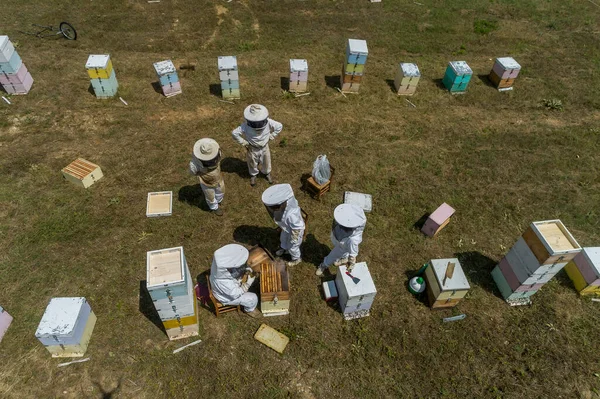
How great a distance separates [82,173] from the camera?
10.3m

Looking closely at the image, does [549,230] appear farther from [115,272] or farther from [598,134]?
[115,272]

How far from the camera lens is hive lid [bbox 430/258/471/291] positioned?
7887mm

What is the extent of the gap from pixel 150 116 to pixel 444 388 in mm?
12233

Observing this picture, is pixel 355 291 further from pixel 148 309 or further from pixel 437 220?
pixel 148 309

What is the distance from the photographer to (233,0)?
64.0ft

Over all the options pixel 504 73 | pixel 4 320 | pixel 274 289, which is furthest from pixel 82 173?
pixel 504 73

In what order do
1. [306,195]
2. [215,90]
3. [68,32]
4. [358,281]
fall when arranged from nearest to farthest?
[358,281], [306,195], [215,90], [68,32]

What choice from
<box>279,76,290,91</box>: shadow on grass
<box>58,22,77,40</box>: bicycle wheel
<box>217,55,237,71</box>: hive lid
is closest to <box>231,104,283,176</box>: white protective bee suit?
<box>217,55,237,71</box>: hive lid

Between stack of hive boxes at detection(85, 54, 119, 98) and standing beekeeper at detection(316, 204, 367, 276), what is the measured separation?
33.7 ft

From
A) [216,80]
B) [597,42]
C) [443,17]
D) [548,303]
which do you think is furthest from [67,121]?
[597,42]

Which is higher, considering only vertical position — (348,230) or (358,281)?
(348,230)

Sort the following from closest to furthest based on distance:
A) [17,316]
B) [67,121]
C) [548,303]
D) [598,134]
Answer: [17,316] → [548,303] → [67,121] → [598,134]

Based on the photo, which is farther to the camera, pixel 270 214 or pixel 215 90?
pixel 215 90

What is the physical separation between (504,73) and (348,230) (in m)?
11.9
